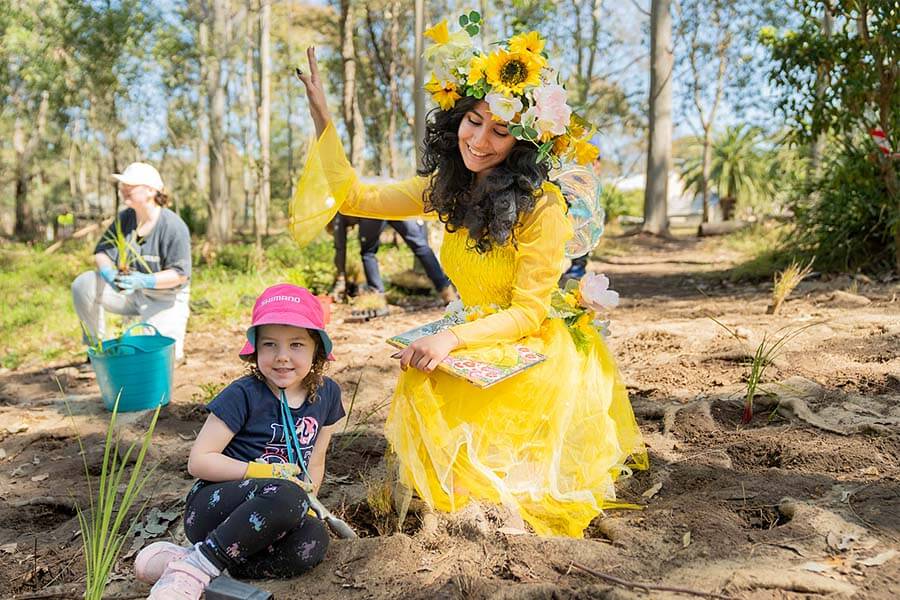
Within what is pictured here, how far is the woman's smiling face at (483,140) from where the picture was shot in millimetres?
2281

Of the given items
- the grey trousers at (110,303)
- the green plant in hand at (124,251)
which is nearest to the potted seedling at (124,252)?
the green plant in hand at (124,251)

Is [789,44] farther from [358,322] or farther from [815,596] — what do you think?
[815,596]

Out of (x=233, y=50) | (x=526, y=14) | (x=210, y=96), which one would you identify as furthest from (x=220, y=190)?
(x=526, y=14)

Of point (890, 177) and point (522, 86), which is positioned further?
point (890, 177)

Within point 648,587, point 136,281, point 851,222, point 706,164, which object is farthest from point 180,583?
point 706,164

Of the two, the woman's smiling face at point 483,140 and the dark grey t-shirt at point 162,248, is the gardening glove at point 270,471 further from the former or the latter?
the dark grey t-shirt at point 162,248

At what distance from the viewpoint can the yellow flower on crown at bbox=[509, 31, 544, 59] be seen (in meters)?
2.27

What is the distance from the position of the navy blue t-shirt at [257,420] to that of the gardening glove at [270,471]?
90 mm

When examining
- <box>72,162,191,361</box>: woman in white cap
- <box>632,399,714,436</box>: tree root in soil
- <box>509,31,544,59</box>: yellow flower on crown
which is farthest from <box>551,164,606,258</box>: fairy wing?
<box>72,162,191,361</box>: woman in white cap

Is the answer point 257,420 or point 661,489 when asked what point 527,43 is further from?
point 661,489

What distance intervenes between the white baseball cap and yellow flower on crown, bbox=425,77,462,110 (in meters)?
2.61

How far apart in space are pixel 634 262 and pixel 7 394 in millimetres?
8089

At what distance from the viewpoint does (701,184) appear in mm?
21125

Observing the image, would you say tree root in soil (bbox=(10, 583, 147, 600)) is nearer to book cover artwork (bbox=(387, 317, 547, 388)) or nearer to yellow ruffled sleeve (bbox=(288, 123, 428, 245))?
book cover artwork (bbox=(387, 317, 547, 388))
